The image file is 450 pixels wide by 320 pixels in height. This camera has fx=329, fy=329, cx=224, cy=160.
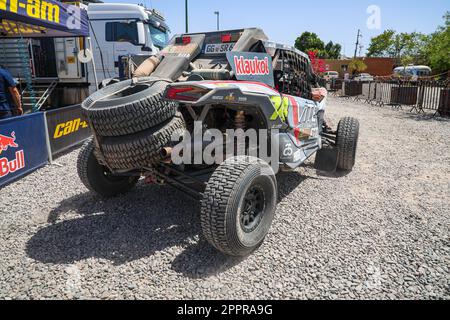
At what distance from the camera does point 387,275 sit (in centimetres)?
276

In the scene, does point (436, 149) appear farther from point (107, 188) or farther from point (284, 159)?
point (107, 188)

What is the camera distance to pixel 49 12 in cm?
692

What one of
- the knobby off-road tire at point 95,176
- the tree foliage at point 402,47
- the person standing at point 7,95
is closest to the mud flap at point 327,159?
the knobby off-road tire at point 95,176

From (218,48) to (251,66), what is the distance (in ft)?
2.47

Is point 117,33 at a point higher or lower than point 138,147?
higher

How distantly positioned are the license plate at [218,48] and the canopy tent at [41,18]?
3.88m

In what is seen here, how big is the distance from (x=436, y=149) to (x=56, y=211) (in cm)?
750

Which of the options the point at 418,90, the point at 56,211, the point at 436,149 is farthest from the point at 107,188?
the point at 418,90

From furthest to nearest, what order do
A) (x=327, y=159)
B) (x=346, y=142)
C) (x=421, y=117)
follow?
(x=421, y=117), (x=327, y=159), (x=346, y=142)

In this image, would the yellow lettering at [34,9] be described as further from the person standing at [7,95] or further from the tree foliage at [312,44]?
the tree foliage at [312,44]

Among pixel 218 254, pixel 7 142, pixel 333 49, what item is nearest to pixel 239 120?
pixel 218 254

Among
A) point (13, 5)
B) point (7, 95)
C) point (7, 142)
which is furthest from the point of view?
point (7, 95)

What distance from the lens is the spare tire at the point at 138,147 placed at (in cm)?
287

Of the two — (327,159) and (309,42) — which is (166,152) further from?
(309,42)
